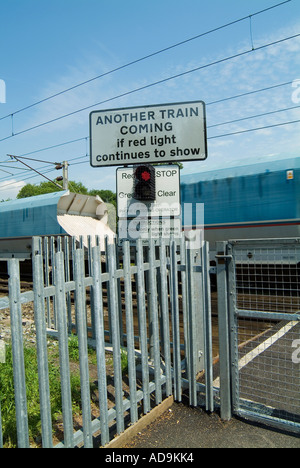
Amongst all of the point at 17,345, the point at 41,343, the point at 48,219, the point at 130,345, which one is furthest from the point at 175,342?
the point at 48,219

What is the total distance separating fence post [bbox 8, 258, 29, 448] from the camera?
229 centimetres

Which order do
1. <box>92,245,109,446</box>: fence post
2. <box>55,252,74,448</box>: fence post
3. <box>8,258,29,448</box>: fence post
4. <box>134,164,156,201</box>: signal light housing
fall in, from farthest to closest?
<box>134,164,156,201</box>: signal light housing, <box>92,245,109,446</box>: fence post, <box>55,252,74,448</box>: fence post, <box>8,258,29,448</box>: fence post

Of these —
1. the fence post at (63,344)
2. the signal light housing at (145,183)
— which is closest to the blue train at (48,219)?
the signal light housing at (145,183)

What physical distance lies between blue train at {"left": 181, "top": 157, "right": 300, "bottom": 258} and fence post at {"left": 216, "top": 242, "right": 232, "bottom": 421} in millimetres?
7728

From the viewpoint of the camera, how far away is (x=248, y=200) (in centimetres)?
1095

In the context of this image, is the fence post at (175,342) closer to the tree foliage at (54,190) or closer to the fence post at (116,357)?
the fence post at (116,357)

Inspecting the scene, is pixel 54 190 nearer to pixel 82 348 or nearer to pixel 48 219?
pixel 48 219

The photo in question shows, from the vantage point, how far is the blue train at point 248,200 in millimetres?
10367

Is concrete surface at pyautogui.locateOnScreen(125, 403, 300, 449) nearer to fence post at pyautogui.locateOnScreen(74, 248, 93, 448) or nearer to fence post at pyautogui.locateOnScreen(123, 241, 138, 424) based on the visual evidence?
fence post at pyautogui.locateOnScreen(123, 241, 138, 424)

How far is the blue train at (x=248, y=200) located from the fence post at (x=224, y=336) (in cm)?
773

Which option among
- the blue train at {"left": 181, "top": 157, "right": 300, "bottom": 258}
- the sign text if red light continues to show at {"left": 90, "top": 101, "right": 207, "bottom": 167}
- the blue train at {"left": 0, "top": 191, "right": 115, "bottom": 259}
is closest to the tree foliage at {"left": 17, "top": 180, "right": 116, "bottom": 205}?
the blue train at {"left": 0, "top": 191, "right": 115, "bottom": 259}

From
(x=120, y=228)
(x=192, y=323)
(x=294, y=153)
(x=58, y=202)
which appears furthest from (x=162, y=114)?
(x=58, y=202)

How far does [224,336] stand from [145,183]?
2072 millimetres

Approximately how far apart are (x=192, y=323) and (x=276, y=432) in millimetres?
1198
